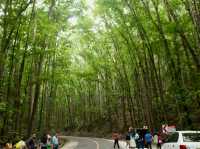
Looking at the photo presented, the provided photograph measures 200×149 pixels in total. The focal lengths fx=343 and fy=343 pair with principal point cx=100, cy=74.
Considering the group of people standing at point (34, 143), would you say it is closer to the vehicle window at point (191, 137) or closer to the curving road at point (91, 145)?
the curving road at point (91, 145)

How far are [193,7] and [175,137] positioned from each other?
5.87 meters

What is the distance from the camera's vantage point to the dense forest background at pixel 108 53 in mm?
17969

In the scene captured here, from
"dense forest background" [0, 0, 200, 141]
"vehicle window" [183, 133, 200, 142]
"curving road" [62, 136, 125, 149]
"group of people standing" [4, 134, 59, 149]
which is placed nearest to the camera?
"vehicle window" [183, 133, 200, 142]

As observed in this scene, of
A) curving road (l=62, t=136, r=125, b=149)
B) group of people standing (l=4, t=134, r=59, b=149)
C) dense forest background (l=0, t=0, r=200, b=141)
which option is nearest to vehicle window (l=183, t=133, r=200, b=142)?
dense forest background (l=0, t=0, r=200, b=141)

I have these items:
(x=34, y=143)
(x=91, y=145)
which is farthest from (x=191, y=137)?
(x=91, y=145)

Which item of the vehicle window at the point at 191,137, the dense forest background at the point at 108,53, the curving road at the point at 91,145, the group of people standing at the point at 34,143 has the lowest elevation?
the curving road at the point at 91,145

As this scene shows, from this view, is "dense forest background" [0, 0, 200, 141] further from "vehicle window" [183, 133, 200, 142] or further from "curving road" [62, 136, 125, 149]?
"vehicle window" [183, 133, 200, 142]

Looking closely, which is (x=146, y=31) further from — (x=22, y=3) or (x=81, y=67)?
(x=81, y=67)

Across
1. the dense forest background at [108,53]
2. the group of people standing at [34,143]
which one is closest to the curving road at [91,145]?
the dense forest background at [108,53]

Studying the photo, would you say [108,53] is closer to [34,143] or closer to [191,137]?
[34,143]

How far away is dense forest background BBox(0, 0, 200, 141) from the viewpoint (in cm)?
1797

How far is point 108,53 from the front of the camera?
3491 centimetres

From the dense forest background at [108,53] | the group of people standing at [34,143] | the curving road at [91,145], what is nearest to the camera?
the group of people standing at [34,143]

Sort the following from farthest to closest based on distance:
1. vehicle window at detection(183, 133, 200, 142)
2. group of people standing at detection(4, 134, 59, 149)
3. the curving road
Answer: the curving road
group of people standing at detection(4, 134, 59, 149)
vehicle window at detection(183, 133, 200, 142)
